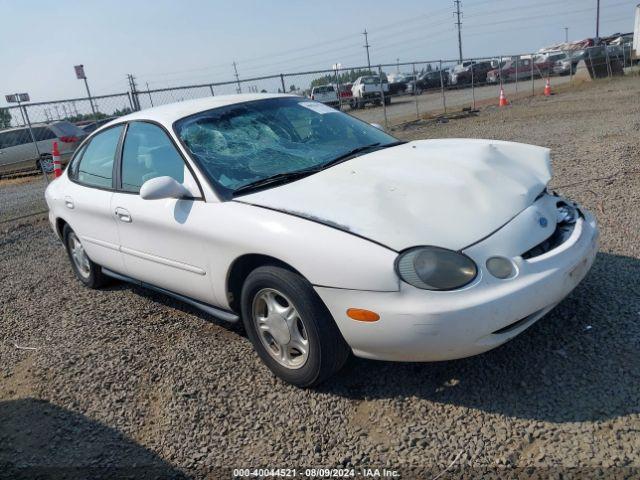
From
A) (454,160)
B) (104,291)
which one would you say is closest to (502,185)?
(454,160)

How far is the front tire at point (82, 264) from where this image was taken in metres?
4.77

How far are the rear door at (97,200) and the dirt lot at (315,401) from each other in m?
0.54

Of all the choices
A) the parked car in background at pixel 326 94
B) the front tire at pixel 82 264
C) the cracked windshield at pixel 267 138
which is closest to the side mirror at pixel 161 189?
the cracked windshield at pixel 267 138

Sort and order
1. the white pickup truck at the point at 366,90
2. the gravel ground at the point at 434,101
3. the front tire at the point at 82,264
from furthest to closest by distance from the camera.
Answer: the gravel ground at the point at 434,101
the white pickup truck at the point at 366,90
the front tire at the point at 82,264

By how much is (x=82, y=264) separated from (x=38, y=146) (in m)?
11.0

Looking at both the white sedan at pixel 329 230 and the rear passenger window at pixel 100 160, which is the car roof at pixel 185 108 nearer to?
the white sedan at pixel 329 230

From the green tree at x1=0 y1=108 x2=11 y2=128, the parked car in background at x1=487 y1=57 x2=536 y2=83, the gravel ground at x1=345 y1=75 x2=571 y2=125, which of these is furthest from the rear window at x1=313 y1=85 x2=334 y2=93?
the parked car in background at x1=487 y1=57 x2=536 y2=83

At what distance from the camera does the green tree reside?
430 inches

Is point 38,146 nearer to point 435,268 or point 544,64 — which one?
point 435,268

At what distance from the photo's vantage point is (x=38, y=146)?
46.7 ft

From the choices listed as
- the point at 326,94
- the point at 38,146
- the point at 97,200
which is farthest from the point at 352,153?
the point at 326,94

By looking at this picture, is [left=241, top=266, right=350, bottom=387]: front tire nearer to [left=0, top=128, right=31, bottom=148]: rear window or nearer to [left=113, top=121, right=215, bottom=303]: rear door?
[left=113, top=121, right=215, bottom=303]: rear door

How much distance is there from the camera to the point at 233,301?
10.5ft

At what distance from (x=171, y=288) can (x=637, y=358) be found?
2764 millimetres
